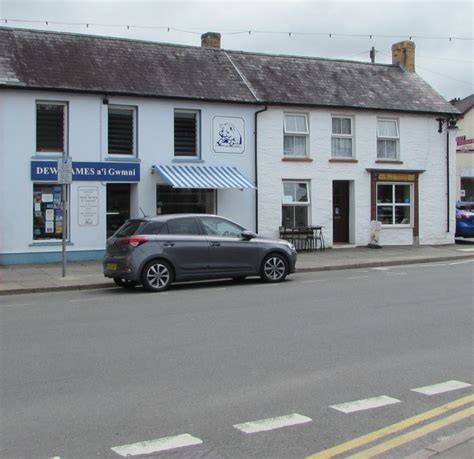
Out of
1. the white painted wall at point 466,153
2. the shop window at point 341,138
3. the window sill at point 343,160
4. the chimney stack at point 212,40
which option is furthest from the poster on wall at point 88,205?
A: the white painted wall at point 466,153

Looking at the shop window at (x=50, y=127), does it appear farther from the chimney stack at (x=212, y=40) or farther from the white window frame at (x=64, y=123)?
the chimney stack at (x=212, y=40)

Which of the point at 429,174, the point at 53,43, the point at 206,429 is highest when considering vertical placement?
the point at 53,43

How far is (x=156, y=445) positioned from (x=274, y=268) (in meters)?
9.97

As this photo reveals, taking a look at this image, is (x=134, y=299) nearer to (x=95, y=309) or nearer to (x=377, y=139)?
(x=95, y=309)

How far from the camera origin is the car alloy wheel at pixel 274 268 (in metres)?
14.2

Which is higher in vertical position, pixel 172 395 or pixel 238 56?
pixel 238 56

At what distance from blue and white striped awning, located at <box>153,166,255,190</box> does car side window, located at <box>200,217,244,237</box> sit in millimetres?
4652

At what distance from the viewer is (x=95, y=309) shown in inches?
423

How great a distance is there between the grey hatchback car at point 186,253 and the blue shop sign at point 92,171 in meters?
5.49

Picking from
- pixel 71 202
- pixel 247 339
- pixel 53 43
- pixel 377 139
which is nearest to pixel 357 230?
pixel 377 139

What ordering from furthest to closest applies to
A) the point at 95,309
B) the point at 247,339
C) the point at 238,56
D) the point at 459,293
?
the point at 238,56 < the point at 459,293 < the point at 95,309 < the point at 247,339

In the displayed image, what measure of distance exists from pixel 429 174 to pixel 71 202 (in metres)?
13.7

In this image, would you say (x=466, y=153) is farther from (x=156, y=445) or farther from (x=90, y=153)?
(x=156, y=445)

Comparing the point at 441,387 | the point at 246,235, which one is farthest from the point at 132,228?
the point at 441,387
